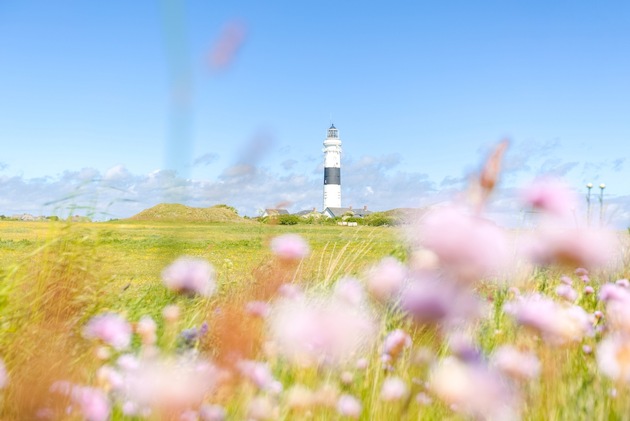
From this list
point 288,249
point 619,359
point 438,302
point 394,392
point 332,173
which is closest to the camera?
point 438,302

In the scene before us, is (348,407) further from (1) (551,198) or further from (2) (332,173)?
(2) (332,173)

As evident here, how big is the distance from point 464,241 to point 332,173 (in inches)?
2479

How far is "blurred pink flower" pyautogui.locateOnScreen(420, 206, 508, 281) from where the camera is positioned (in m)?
0.65

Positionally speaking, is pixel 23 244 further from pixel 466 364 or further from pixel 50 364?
pixel 466 364

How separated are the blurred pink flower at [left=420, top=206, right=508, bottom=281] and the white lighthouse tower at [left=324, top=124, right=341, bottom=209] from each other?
203ft

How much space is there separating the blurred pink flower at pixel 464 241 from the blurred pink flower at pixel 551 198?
14 cm

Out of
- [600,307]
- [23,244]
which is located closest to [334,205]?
[23,244]

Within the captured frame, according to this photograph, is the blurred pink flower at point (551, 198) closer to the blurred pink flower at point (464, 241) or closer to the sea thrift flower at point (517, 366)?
the blurred pink flower at point (464, 241)

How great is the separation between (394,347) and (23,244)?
54.0ft

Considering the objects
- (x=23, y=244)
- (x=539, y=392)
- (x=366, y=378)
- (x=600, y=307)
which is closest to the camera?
(x=539, y=392)

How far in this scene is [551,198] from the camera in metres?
0.78

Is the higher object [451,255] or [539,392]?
[451,255]

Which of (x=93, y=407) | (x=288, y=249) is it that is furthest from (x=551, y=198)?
(x=93, y=407)

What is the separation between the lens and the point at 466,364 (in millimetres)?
965
